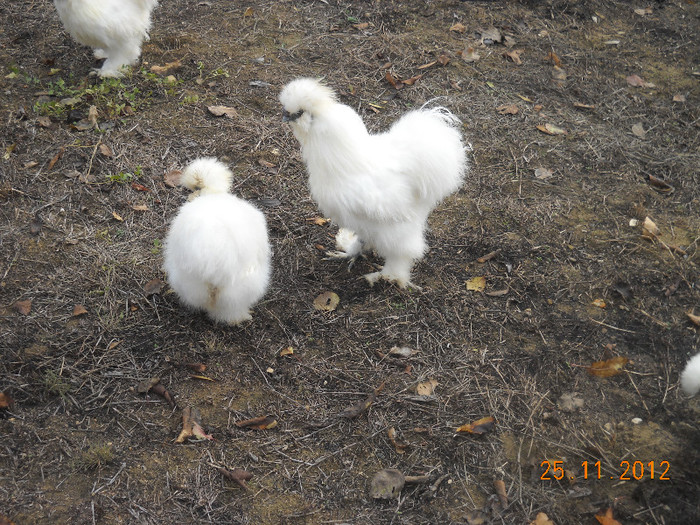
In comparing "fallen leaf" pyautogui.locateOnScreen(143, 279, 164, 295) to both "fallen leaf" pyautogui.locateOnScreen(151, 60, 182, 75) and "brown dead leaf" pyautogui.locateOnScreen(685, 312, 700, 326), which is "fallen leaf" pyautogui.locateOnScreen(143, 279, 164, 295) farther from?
"brown dead leaf" pyautogui.locateOnScreen(685, 312, 700, 326)

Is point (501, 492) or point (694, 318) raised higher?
point (694, 318)

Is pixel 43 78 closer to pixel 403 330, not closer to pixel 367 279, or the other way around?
pixel 367 279

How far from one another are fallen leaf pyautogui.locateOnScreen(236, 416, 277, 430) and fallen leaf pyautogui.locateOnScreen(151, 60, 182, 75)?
356 centimetres

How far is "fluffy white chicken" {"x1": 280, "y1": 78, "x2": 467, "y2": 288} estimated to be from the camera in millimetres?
3227

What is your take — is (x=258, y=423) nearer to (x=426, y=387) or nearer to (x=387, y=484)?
(x=387, y=484)

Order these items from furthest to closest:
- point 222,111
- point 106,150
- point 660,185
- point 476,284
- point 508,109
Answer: point 508,109
point 222,111
point 660,185
point 106,150
point 476,284

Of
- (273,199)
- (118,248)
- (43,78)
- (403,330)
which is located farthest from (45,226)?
(403,330)

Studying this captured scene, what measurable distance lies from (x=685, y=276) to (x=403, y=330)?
2.05 m

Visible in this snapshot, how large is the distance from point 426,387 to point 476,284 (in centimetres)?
91

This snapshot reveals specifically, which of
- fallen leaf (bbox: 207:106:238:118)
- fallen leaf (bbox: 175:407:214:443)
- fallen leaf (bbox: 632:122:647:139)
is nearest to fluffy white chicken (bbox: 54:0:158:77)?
fallen leaf (bbox: 207:106:238:118)

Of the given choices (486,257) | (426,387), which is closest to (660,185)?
(486,257)

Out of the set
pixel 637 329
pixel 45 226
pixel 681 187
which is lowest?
pixel 45 226

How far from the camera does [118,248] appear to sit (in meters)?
3.71

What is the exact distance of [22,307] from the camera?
330 cm
